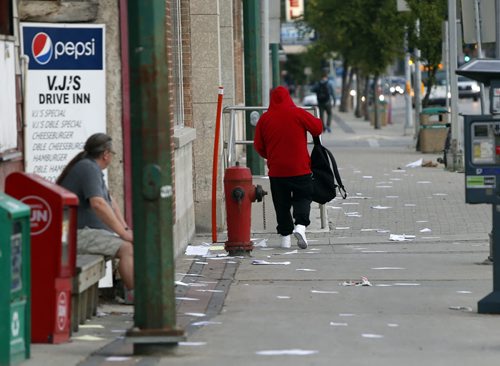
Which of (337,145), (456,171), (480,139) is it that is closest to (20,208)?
(480,139)

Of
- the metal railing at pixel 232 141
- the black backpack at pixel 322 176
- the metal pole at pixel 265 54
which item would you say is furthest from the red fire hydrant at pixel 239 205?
the metal pole at pixel 265 54

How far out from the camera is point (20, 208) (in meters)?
7.86

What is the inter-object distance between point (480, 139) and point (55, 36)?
10.9ft

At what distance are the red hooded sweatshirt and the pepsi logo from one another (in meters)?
4.42

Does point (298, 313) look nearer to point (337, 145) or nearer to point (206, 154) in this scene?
point (206, 154)

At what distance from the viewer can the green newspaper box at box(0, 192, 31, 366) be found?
301 inches

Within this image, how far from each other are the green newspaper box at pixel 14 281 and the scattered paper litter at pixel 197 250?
6.44 metres

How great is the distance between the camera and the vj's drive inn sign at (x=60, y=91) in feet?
34.4

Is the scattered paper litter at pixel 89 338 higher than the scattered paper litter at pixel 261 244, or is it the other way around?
the scattered paper litter at pixel 89 338

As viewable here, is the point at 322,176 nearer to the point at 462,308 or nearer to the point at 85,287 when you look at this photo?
the point at 462,308

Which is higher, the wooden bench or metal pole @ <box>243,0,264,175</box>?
metal pole @ <box>243,0,264,175</box>

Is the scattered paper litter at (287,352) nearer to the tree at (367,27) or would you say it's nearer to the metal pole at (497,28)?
the metal pole at (497,28)

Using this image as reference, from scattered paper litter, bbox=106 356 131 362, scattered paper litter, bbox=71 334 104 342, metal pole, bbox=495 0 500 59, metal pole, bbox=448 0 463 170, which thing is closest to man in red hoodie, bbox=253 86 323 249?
metal pole, bbox=495 0 500 59

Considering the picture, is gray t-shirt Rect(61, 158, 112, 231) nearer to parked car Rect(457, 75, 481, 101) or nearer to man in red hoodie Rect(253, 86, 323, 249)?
man in red hoodie Rect(253, 86, 323, 249)
